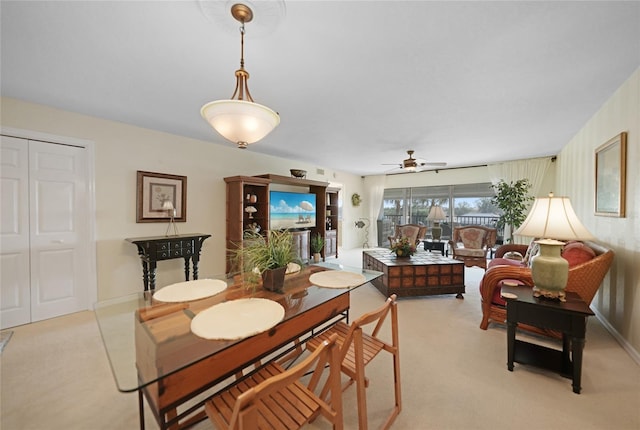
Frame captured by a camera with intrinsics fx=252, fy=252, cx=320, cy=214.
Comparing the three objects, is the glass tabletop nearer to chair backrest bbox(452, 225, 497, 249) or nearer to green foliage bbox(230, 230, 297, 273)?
green foliage bbox(230, 230, 297, 273)

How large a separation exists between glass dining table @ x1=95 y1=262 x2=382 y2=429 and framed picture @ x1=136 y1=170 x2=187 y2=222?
2.04 m

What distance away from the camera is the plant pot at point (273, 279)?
162 cm

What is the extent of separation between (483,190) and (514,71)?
4803 millimetres

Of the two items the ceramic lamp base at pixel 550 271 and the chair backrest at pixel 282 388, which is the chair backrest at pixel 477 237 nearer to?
the ceramic lamp base at pixel 550 271

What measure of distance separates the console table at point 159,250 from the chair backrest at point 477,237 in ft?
16.0

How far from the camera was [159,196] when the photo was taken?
348cm

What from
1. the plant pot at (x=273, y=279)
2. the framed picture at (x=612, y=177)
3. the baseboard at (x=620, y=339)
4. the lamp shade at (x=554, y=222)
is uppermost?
the framed picture at (x=612, y=177)

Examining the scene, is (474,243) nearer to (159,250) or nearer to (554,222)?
(554,222)

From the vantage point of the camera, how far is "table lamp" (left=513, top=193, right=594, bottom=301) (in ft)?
6.19

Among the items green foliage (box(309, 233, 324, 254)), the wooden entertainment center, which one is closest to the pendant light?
the wooden entertainment center

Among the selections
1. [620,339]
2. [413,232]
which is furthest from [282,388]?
[413,232]

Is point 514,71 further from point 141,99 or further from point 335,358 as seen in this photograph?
point 141,99

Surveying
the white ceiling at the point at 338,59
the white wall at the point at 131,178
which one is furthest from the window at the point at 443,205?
the white wall at the point at 131,178

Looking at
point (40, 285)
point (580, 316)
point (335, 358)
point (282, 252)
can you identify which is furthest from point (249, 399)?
point (40, 285)
